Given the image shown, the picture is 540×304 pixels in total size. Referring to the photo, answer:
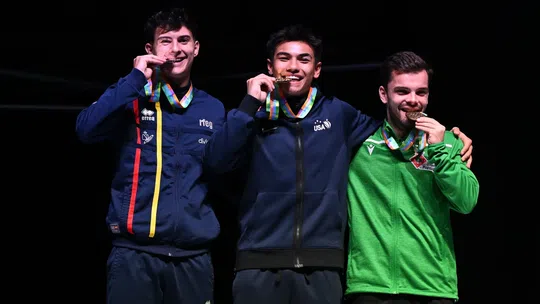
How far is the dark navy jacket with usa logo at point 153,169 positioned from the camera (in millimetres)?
2373

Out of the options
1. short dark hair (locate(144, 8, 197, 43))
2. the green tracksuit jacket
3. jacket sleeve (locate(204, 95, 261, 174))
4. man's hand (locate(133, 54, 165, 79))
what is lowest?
the green tracksuit jacket

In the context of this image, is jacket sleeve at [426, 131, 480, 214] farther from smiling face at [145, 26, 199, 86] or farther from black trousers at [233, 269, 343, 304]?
smiling face at [145, 26, 199, 86]

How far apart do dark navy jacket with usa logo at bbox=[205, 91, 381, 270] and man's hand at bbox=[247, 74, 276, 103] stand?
0.08 feet

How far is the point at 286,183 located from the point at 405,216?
441 millimetres

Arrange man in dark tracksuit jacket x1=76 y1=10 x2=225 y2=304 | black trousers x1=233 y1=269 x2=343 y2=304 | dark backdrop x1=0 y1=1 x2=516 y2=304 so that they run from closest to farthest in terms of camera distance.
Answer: black trousers x1=233 y1=269 x2=343 y2=304 < man in dark tracksuit jacket x1=76 y1=10 x2=225 y2=304 < dark backdrop x1=0 y1=1 x2=516 y2=304

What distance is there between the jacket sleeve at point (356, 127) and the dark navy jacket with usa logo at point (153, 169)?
1.68ft

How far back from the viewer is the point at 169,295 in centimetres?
238

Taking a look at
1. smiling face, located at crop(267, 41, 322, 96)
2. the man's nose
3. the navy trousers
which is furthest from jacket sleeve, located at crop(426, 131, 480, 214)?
the man's nose

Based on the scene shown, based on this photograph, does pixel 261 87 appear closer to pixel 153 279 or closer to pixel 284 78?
pixel 284 78

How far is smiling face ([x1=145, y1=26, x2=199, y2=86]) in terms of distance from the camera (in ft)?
8.50

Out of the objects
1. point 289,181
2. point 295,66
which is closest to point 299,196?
point 289,181

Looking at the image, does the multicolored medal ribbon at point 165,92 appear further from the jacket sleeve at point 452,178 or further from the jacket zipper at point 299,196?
the jacket sleeve at point 452,178

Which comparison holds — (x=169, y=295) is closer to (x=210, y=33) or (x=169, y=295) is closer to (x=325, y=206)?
(x=325, y=206)

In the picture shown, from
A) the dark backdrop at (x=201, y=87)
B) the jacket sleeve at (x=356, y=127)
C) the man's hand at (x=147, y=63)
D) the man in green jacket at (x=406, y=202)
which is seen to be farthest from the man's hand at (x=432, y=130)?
the man's hand at (x=147, y=63)
